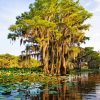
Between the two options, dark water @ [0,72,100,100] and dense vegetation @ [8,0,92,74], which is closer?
dark water @ [0,72,100,100]

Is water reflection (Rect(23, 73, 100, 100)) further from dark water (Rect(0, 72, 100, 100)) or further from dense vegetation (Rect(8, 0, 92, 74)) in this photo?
dense vegetation (Rect(8, 0, 92, 74))

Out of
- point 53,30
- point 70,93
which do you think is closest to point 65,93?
point 70,93

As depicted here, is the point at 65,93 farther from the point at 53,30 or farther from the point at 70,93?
the point at 53,30

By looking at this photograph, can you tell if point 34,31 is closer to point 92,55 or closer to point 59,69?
point 59,69

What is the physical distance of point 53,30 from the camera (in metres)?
53.2

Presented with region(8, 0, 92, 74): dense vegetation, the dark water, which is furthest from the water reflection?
region(8, 0, 92, 74): dense vegetation

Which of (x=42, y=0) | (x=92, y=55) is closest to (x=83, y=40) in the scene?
(x=42, y=0)

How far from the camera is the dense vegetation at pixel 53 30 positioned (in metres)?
52.7

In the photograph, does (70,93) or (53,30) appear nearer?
(70,93)

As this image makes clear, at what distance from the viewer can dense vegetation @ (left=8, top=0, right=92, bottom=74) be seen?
52719 mm

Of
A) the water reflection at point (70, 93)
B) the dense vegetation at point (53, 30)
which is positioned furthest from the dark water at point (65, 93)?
the dense vegetation at point (53, 30)

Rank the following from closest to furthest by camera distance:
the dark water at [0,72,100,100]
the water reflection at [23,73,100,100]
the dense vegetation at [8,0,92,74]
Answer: the dark water at [0,72,100,100], the water reflection at [23,73,100,100], the dense vegetation at [8,0,92,74]

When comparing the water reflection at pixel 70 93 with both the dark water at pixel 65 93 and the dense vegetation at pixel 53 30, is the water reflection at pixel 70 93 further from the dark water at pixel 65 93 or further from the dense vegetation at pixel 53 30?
the dense vegetation at pixel 53 30

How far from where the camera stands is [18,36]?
55625 mm
